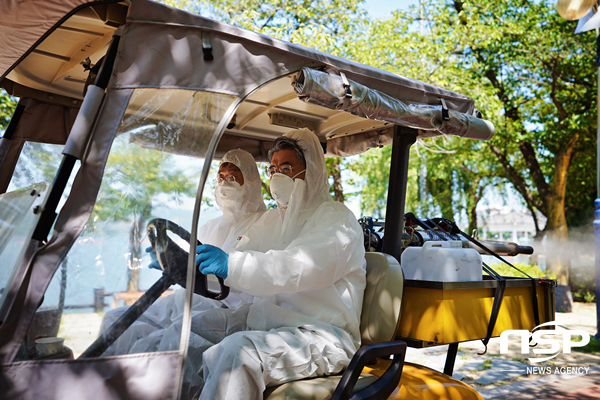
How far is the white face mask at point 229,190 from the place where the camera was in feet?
12.6

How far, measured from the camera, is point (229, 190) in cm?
386

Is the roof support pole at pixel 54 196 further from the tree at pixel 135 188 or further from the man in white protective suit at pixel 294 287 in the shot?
the man in white protective suit at pixel 294 287

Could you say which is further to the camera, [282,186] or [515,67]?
[515,67]

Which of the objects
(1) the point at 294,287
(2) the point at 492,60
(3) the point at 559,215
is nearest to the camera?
(1) the point at 294,287

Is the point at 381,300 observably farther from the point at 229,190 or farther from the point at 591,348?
the point at 591,348

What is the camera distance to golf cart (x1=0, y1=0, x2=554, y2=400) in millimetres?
1551

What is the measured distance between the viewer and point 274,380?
2.01m

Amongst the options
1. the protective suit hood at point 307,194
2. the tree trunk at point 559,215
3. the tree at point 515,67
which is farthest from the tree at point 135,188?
the tree trunk at point 559,215

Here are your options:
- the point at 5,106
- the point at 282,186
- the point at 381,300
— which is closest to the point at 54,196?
the point at 282,186

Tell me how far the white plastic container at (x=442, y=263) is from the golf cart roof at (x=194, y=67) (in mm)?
688

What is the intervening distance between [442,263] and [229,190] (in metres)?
1.81

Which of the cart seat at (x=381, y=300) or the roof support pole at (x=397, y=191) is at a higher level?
the roof support pole at (x=397, y=191)

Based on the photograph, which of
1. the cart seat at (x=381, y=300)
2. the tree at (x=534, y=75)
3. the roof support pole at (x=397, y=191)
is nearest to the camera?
the cart seat at (x=381, y=300)

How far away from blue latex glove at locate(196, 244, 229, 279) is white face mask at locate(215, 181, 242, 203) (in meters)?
1.83
